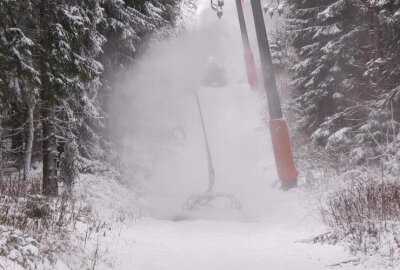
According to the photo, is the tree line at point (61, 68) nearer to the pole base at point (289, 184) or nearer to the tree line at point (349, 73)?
the tree line at point (349, 73)

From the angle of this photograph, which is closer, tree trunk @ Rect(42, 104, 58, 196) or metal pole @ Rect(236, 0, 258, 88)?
tree trunk @ Rect(42, 104, 58, 196)

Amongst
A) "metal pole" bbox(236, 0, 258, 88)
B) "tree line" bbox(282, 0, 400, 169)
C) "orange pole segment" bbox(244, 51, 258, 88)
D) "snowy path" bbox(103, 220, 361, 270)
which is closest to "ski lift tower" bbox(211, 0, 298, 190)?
"tree line" bbox(282, 0, 400, 169)

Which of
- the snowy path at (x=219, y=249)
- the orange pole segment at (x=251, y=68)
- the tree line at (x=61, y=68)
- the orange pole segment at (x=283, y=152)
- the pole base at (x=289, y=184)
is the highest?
the orange pole segment at (x=251, y=68)

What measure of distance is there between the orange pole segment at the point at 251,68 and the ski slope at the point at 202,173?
2.60 feet

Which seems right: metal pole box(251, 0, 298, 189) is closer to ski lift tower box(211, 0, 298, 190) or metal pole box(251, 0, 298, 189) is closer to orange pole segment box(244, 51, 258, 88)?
ski lift tower box(211, 0, 298, 190)

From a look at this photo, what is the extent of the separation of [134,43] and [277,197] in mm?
7269

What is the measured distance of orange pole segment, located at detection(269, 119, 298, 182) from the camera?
10352 mm

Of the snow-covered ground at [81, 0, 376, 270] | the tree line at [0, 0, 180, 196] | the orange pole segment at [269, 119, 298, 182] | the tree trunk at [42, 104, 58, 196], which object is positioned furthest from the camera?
the orange pole segment at [269, 119, 298, 182]

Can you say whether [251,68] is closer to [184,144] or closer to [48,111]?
[184,144]

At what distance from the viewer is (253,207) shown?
10219 mm

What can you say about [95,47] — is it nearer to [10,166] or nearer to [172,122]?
[10,166]

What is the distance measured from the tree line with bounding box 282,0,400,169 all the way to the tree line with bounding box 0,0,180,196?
5.54m

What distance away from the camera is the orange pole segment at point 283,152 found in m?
10.4

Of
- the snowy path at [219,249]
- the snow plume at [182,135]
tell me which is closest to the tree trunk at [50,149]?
the snowy path at [219,249]
